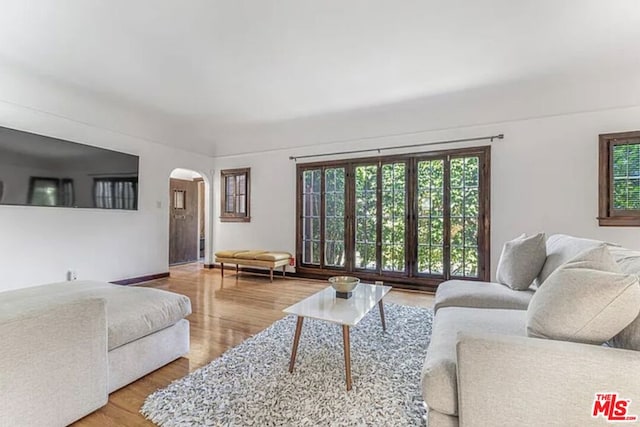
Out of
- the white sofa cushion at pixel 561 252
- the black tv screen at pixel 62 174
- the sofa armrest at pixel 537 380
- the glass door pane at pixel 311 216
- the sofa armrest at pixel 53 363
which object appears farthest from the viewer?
the glass door pane at pixel 311 216

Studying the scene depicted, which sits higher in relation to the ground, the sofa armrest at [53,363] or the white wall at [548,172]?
the white wall at [548,172]

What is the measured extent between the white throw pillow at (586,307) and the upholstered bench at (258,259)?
4128mm

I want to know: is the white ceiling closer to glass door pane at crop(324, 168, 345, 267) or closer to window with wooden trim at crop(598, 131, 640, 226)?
window with wooden trim at crop(598, 131, 640, 226)

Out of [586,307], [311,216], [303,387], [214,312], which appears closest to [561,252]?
[586,307]

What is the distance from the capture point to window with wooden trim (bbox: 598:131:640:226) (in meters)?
3.50

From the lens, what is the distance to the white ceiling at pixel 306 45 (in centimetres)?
232

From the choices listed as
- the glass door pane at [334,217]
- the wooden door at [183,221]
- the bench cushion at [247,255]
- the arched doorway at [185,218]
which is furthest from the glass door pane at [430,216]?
the wooden door at [183,221]

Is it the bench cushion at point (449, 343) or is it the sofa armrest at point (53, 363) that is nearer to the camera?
the bench cushion at point (449, 343)

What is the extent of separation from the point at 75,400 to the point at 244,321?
1.63 meters

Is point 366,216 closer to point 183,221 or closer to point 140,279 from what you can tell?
point 140,279

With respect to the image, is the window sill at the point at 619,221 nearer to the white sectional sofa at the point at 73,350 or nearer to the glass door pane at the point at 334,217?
the glass door pane at the point at 334,217

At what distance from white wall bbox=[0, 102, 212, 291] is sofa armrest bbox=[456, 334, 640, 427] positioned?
4.80 meters

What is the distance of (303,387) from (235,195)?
192 inches

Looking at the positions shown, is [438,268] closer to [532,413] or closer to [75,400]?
[532,413]
